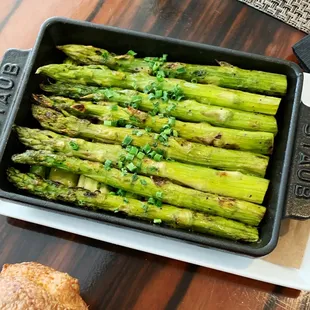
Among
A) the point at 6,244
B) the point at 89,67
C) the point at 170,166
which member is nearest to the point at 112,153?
the point at 170,166

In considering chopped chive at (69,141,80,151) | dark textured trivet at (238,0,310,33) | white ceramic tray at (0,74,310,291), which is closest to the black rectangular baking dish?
white ceramic tray at (0,74,310,291)

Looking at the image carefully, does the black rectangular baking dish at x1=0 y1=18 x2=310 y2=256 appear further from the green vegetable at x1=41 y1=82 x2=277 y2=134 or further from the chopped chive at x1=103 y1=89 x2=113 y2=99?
the chopped chive at x1=103 y1=89 x2=113 y2=99

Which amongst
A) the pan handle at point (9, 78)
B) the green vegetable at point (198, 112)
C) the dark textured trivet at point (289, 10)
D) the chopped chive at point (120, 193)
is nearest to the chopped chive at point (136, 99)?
the green vegetable at point (198, 112)

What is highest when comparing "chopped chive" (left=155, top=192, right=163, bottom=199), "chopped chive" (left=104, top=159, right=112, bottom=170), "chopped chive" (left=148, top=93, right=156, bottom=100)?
"chopped chive" (left=148, top=93, right=156, bottom=100)

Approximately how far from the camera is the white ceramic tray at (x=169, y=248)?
6.12 feet

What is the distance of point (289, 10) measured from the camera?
7.58ft

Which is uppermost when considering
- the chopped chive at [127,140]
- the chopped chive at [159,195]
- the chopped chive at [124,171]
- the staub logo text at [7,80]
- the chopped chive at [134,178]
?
the staub logo text at [7,80]

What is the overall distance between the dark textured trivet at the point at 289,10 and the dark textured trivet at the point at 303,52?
114mm

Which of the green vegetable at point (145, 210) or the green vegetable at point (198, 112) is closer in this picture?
the green vegetable at point (145, 210)

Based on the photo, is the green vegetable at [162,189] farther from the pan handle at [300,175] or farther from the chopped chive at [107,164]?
the pan handle at [300,175]

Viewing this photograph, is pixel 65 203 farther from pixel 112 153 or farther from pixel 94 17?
pixel 94 17

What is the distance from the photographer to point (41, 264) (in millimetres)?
1949

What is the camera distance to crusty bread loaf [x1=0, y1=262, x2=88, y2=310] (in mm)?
1683

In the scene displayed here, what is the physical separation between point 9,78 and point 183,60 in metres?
0.72
